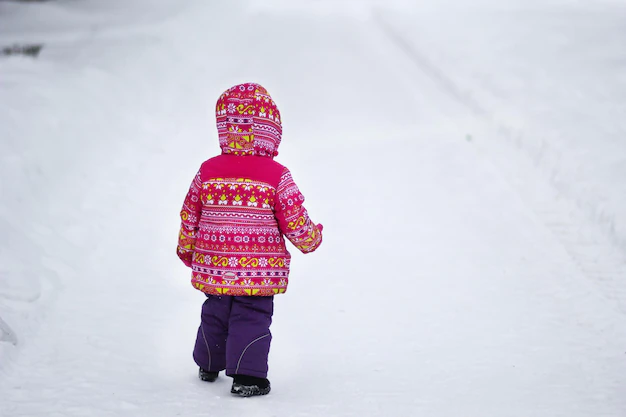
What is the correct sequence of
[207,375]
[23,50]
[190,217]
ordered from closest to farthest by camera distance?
[190,217] → [207,375] → [23,50]

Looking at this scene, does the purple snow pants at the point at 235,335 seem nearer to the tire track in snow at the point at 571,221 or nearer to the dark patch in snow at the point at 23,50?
the tire track in snow at the point at 571,221

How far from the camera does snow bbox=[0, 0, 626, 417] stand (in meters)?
3.97

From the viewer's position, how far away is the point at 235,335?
3.79 meters

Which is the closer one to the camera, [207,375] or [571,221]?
[207,375]

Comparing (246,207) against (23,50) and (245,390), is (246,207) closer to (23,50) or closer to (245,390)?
(245,390)

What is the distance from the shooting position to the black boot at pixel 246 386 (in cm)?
378

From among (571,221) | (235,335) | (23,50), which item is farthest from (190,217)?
(23,50)

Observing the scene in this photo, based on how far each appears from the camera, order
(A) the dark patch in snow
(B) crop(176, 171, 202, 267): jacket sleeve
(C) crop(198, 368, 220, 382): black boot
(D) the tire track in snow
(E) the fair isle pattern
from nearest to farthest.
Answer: (E) the fair isle pattern, (B) crop(176, 171, 202, 267): jacket sleeve, (C) crop(198, 368, 220, 382): black boot, (D) the tire track in snow, (A) the dark patch in snow

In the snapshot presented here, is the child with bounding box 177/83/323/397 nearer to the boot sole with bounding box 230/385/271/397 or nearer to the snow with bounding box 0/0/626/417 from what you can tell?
the boot sole with bounding box 230/385/271/397

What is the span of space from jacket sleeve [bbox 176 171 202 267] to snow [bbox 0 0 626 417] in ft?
2.35

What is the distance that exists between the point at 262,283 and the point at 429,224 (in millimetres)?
3384

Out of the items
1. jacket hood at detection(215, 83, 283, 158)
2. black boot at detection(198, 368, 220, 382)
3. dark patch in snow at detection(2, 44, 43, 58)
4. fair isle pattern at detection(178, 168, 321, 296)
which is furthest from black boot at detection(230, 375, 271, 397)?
dark patch in snow at detection(2, 44, 43, 58)

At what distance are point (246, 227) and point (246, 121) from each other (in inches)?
20.5

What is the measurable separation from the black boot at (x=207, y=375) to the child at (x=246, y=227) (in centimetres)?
23
